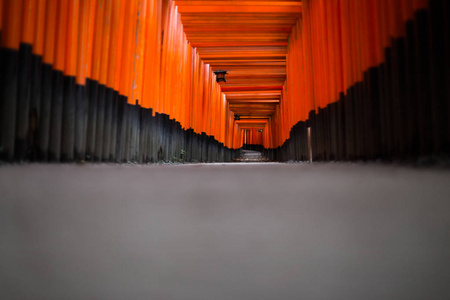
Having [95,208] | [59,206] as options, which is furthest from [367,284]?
[59,206]

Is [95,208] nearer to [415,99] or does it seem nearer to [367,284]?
[367,284]

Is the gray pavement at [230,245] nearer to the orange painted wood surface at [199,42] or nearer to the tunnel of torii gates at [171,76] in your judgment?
the tunnel of torii gates at [171,76]

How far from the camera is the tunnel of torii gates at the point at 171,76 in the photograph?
1.79 m

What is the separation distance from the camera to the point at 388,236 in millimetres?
807

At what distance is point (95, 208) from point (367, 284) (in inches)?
38.8

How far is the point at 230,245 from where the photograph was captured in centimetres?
80

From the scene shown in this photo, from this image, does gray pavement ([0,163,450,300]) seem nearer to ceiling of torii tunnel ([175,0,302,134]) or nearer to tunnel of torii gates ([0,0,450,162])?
tunnel of torii gates ([0,0,450,162])

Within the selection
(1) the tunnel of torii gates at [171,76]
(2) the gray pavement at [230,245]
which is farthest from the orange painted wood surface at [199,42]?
(2) the gray pavement at [230,245]

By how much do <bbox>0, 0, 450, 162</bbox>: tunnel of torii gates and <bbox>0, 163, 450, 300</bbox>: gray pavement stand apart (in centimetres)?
91

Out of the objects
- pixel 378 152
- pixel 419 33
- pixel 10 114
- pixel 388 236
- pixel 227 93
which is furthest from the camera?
pixel 227 93

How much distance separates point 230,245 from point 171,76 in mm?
4493

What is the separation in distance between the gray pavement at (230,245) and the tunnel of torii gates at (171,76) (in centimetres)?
91

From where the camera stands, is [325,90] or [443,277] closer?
[443,277]

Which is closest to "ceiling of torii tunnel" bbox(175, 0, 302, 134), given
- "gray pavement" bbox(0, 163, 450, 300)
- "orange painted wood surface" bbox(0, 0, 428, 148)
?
"orange painted wood surface" bbox(0, 0, 428, 148)
